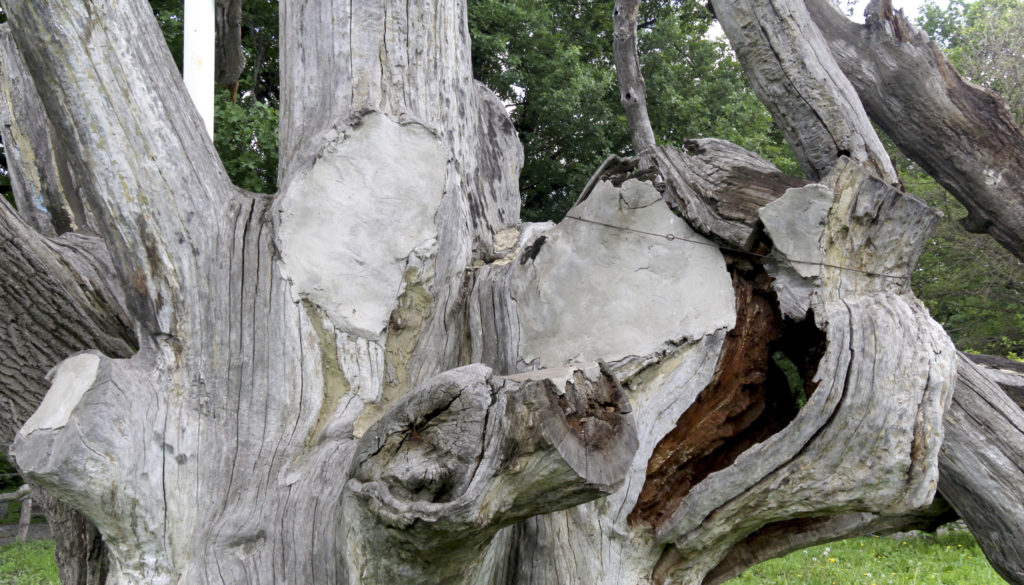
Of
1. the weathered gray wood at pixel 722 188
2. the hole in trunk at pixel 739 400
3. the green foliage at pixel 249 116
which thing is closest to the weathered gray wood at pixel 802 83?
the weathered gray wood at pixel 722 188

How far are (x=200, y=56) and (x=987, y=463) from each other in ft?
15.1

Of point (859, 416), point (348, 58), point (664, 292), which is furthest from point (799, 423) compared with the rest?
point (348, 58)

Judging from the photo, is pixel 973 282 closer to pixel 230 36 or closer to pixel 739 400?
pixel 230 36

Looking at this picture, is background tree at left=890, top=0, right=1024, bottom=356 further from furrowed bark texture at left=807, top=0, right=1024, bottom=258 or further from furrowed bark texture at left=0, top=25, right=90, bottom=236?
furrowed bark texture at left=0, top=25, right=90, bottom=236

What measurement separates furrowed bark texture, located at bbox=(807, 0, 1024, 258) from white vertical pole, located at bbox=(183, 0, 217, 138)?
11.6 ft

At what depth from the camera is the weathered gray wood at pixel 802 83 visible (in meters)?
2.84

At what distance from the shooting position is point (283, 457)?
2305 millimetres

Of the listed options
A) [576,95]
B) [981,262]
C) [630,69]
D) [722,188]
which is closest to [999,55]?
[981,262]

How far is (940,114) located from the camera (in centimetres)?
319

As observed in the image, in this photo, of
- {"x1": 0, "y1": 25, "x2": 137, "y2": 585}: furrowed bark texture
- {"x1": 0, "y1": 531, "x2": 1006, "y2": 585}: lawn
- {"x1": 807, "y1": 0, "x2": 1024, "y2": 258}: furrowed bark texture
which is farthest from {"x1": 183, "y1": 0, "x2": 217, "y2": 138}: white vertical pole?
{"x1": 0, "y1": 531, "x2": 1006, "y2": 585}: lawn

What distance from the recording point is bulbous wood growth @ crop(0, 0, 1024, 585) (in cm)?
217

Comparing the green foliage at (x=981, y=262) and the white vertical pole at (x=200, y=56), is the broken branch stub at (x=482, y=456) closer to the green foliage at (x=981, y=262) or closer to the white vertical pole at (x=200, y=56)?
the white vertical pole at (x=200, y=56)

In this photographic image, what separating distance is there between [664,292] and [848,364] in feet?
1.87

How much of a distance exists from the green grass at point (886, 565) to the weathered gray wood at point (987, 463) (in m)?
4.23
